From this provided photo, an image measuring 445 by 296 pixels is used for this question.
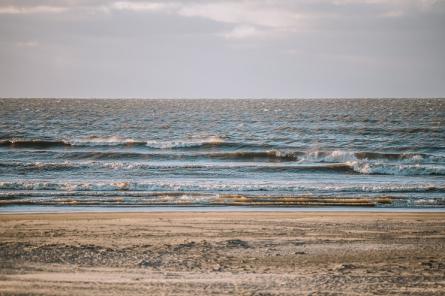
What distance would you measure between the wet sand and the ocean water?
13.9 feet

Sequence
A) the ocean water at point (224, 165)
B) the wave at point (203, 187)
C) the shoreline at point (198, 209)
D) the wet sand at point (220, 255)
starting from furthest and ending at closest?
the wave at point (203, 187), the ocean water at point (224, 165), the shoreline at point (198, 209), the wet sand at point (220, 255)

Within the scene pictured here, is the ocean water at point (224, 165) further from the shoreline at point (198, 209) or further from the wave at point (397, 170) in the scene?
the shoreline at point (198, 209)

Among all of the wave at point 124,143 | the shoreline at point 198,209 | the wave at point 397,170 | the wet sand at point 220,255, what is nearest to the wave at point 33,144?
the wave at point 124,143

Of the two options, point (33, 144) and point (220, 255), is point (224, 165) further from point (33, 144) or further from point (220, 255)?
point (220, 255)

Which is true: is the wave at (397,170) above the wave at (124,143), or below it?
below

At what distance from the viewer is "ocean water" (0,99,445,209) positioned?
19.3 meters

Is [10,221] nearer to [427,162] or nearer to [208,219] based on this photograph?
[208,219]

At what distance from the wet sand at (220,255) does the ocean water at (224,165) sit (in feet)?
13.9

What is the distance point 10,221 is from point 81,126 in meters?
43.9

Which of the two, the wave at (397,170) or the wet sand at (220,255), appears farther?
the wave at (397,170)

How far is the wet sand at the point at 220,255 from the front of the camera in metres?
8.46

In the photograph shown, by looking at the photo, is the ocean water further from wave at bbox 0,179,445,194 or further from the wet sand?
the wet sand

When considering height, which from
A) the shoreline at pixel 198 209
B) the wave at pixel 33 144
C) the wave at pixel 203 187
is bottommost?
the shoreline at pixel 198 209

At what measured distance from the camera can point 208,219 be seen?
14.2m
